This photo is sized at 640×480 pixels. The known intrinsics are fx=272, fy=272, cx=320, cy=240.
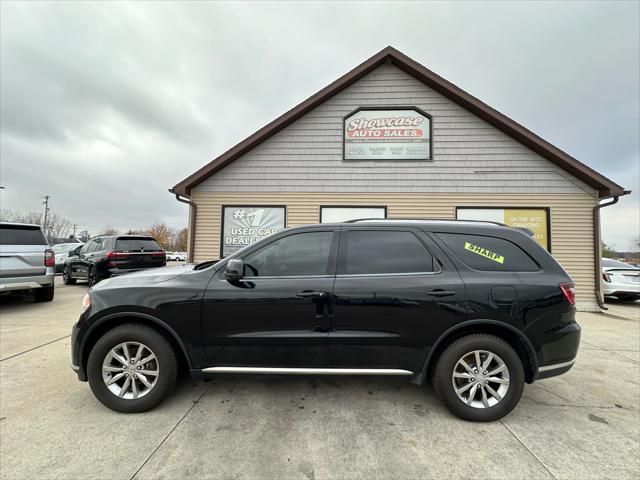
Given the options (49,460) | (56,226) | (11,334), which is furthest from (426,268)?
(56,226)

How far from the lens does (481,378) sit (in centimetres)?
242

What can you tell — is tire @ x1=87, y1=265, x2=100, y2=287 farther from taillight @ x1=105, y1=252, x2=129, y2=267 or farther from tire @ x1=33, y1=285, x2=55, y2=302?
tire @ x1=33, y1=285, x2=55, y2=302

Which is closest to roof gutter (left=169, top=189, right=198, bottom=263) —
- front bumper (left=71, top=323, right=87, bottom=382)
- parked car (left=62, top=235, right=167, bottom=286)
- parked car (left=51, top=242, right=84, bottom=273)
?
parked car (left=62, top=235, right=167, bottom=286)

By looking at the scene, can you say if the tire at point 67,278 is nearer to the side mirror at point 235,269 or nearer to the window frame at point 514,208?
the side mirror at point 235,269

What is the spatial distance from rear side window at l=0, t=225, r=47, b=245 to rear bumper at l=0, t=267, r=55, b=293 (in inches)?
26.7

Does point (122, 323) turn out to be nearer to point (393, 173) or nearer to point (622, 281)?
point (393, 173)

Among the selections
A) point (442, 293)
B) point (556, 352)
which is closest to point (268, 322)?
point (442, 293)

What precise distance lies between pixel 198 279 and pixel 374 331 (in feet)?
5.55

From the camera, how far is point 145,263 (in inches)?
329

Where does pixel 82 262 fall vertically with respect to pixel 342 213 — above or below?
below

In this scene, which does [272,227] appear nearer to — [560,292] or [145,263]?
[145,263]

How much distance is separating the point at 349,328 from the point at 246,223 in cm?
576

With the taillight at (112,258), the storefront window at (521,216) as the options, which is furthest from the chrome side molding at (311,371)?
the taillight at (112,258)

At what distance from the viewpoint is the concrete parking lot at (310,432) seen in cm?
186
